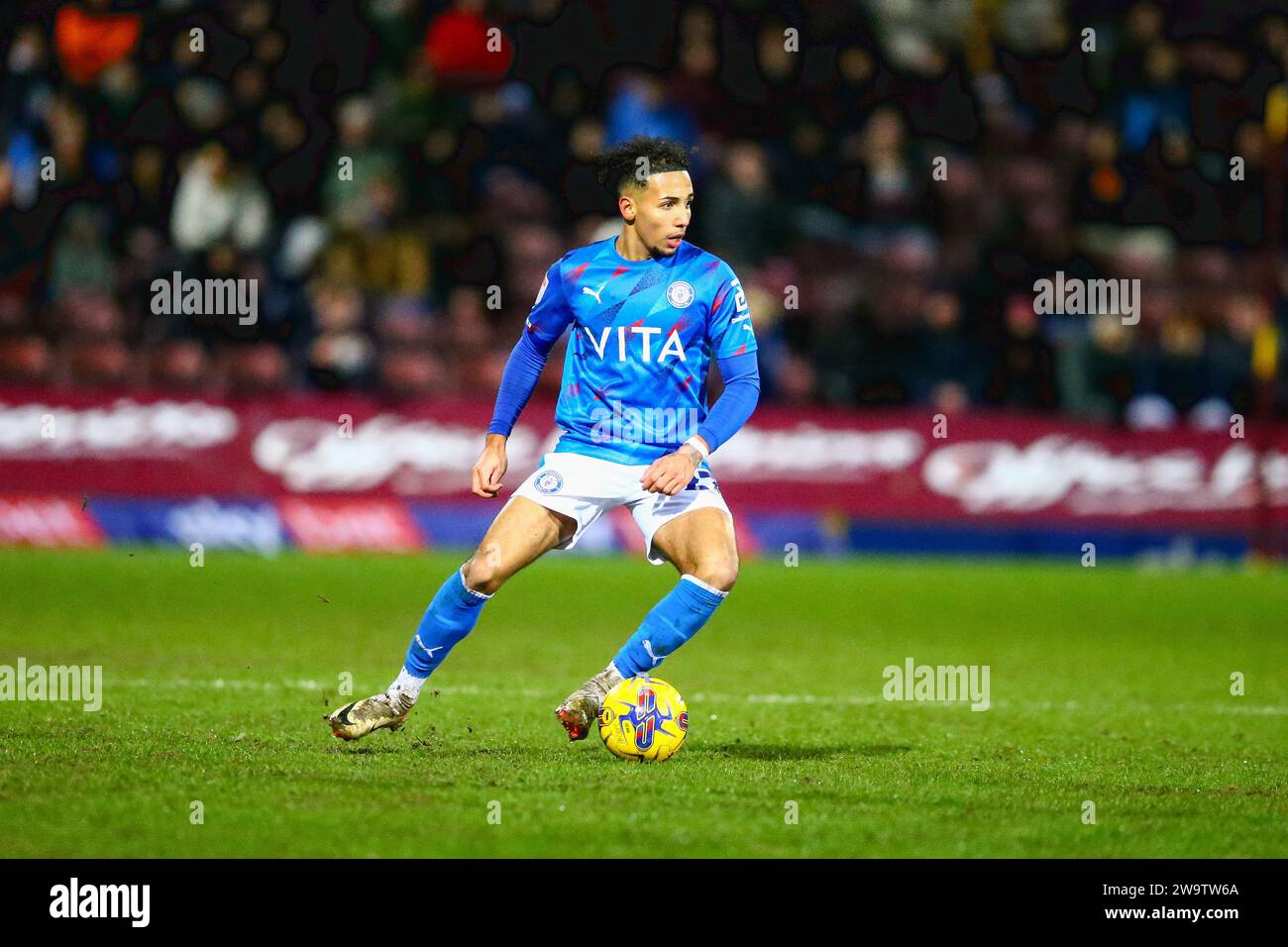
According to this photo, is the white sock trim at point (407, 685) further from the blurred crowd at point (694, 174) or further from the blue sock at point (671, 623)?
the blurred crowd at point (694, 174)

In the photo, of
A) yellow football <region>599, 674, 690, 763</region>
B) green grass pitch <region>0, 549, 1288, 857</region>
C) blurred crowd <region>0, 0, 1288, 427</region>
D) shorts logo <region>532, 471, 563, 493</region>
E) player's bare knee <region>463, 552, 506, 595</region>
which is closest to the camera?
green grass pitch <region>0, 549, 1288, 857</region>

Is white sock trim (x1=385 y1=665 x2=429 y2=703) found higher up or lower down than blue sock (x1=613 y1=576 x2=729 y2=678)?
lower down

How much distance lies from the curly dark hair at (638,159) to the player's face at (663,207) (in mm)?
38

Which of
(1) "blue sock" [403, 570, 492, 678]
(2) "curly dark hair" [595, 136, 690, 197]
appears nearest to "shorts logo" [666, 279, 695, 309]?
(2) "curly dark hair" [595, 136, 690, 197]

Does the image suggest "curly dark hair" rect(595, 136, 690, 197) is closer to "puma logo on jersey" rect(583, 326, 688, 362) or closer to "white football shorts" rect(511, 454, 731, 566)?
"puma logo on jersey" rect(583, 326, 688, 362)

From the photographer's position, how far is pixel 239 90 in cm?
1911

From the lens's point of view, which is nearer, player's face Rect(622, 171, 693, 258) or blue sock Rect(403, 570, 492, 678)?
blue sock Rect(403, 570, 492, 678)

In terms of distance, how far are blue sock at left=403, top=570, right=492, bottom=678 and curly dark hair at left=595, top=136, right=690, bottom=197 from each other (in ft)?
5.64

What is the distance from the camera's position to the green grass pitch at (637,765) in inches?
225

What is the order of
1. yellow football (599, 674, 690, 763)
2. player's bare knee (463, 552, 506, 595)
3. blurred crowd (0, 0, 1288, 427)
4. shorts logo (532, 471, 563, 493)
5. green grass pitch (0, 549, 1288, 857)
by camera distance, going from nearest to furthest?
green grass pitch (0, 549, 1288, 857) → yellow football (599, 674, 690, 763) → player's bare knee (463, 552, 506, 595) → shorts logo (532, 471, 563, 493) → blurred crowd (0, 0, 1288, 427)

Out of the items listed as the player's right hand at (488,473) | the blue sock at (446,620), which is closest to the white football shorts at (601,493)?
the player's right hand at (488,473)

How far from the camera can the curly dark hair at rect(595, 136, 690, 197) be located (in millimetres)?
7418

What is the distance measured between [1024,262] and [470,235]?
5509mm
